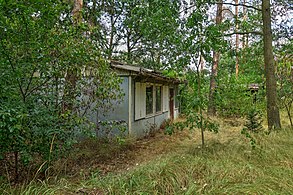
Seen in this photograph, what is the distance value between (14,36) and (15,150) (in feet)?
5.56

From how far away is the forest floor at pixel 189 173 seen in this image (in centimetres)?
341

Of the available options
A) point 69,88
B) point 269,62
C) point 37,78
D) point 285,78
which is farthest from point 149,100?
point 37,78

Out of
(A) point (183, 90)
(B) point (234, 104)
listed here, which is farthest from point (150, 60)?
(A) point (183, 90)

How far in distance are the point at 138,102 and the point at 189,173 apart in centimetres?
522

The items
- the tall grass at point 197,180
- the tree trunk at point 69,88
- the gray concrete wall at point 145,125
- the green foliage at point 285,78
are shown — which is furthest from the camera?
the gray concrete wall at point 145,125

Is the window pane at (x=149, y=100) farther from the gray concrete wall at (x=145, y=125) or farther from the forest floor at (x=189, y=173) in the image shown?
the forest floor at (x=189, y=173)

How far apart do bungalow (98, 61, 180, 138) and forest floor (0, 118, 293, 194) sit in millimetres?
1225

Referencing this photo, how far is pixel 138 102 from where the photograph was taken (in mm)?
8938

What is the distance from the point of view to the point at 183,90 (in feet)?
20.4

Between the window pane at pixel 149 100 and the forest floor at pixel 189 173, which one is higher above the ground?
the window pane at pixel 149 100

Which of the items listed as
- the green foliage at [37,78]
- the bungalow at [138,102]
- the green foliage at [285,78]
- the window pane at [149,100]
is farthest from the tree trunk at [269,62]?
the green foliage at [37,78]

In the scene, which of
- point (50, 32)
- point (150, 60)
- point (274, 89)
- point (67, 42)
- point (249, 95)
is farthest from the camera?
point (150, 60)

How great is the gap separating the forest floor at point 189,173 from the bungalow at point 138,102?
1.23 meters

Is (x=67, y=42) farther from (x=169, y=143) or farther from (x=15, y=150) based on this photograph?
(x=169, y=143)
